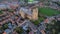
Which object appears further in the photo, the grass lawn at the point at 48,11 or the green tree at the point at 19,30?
the grass lawn at the point at 48,11

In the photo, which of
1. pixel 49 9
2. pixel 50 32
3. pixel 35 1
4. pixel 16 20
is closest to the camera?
pixel 50 32

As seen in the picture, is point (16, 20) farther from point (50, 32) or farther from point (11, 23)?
point (50, 32)

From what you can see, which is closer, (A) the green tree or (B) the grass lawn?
(A) the green tree

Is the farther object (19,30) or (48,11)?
(48,11)

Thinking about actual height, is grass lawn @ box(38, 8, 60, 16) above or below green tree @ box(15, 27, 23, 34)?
above

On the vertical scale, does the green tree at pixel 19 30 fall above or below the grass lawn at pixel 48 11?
below

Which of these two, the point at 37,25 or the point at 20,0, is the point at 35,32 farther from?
the point at 20,0

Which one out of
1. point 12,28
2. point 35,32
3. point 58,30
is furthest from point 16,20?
point 58,30

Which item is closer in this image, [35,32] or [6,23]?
[35,32]

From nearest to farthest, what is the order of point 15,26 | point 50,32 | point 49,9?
1. point 50,32
2. point 15,26
3. point 49,9
